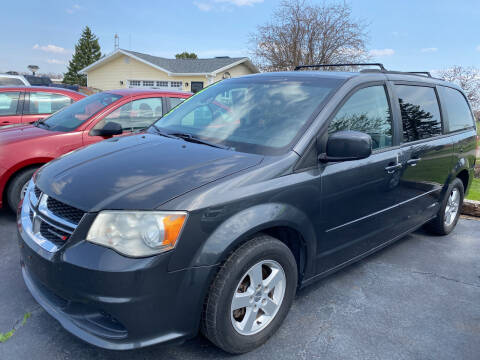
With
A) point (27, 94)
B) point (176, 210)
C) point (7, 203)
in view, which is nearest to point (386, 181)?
point (176, 210)

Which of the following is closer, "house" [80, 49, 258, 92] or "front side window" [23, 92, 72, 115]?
"front side window" [23, 92, 72, 115]

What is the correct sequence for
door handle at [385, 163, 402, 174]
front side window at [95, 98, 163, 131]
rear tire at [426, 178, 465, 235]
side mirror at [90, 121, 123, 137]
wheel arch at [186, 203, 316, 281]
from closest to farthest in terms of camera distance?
wheel arch at [186, 203, 316, 281], door handle at [385, 163, 402, 174], side mirror at [90, 121, 123, 137], rear tire at [426, 178, 465, 235], front side window at [95, 98, 163, 131]

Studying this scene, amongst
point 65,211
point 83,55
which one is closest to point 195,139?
point 65,211

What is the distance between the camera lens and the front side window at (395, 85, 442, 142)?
11.7 ft

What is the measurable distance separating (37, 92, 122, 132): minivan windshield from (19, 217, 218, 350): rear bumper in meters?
3.12

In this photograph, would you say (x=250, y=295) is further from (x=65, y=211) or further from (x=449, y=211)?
(x=449, y=211)

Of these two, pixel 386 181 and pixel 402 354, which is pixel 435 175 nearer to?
pixel 386 181

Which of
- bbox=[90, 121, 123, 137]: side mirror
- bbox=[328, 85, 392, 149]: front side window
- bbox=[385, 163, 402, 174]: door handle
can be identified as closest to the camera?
bbox=[328, 85, 392, 149]: front side window

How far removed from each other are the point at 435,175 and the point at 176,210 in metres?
3.10

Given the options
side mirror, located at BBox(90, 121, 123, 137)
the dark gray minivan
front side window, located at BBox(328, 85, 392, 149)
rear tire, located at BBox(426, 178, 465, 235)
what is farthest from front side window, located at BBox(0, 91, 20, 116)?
rear tire, located at BBox(426, 178, 465, 235)

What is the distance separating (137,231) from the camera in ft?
6.48

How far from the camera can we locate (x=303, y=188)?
253 cm

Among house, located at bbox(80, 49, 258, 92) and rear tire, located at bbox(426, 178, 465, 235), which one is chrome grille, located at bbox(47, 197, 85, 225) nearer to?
rear tire, located at bbox(426, 178, 465, 235)

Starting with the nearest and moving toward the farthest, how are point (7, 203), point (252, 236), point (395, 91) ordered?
point (252, 236), point (395, 91), point (7, 203)
